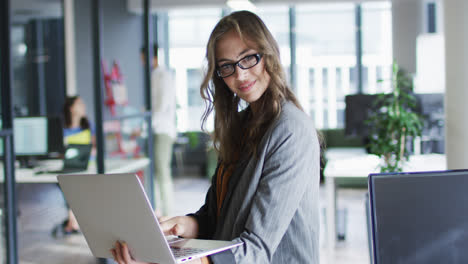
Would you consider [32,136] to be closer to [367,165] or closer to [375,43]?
[367,165]

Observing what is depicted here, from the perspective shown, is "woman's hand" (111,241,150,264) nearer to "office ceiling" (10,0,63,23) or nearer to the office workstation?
the office workstation

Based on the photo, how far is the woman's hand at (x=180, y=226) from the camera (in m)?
1.56

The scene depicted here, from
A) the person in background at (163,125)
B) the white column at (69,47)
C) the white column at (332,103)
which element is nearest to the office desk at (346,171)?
the person in background at (163,125)

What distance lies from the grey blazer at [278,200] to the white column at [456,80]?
1297mm

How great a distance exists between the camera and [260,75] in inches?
57.9

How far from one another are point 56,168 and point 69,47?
376 cm

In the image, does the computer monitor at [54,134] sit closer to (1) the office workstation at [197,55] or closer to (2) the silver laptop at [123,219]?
(1) the office workstation at [197,55]

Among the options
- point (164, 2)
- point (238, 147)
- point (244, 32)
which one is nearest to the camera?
point (244, 32)

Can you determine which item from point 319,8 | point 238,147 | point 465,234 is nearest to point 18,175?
point 238,147

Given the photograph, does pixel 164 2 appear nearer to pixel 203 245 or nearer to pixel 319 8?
pixel 319 8

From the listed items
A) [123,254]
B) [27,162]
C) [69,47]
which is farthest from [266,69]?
[69,47]

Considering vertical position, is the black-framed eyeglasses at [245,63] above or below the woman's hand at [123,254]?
above

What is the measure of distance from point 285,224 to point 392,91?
291cm

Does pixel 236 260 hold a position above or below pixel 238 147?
below
